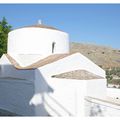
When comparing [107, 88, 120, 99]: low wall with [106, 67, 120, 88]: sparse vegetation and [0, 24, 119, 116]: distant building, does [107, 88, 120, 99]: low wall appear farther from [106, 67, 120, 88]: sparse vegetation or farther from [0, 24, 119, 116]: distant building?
[106, 67, 120, 88]: sparse vegetation

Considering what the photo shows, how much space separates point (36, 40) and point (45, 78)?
164 inches

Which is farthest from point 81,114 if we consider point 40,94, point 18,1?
point 18,1

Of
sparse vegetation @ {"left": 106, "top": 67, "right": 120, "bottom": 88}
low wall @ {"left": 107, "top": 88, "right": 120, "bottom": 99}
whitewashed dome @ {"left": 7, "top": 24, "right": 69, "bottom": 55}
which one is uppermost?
whitewashed dome @ {"left": 7, "top": 24, "right": 69, "bottom": 55}

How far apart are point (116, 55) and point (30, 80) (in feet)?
214

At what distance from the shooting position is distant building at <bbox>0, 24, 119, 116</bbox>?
13.6 m

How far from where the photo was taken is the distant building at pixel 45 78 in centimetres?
1360

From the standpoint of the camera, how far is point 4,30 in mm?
24812

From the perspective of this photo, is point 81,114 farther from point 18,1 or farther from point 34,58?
point 18,1

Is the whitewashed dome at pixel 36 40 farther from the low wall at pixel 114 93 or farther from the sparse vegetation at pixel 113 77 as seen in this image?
the sparse vegetation at pixel 113 77

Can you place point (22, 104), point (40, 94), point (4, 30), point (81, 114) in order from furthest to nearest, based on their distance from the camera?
1. point (4, 30)
2. point (22, 104)
3. point (40, 94)
4. point (81, 114)

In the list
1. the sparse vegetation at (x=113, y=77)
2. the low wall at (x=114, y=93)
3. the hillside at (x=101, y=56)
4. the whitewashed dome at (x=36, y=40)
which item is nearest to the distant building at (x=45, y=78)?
the whitewashed dome at (x=36, y=40)

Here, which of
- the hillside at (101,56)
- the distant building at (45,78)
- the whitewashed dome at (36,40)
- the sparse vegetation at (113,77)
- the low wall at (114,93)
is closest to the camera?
the distant building at (45,78)

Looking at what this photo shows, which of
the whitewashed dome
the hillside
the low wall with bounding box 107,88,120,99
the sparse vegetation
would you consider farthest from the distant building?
the hillside

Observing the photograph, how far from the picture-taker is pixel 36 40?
1761cm
